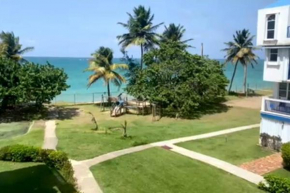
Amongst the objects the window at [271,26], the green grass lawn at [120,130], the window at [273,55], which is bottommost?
the green grass lawn at [120,130]

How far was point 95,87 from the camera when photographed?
212ft

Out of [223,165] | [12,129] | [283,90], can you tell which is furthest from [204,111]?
[12,129]

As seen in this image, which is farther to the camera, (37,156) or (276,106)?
(276,106)

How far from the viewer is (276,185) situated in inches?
466

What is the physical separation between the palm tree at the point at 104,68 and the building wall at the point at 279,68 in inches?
713

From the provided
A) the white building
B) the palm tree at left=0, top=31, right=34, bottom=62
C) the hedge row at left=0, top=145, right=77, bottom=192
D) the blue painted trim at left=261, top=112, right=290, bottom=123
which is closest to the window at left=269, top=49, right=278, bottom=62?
the white building

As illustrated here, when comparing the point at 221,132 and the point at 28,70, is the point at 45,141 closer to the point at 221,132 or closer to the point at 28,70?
the point at 28,70

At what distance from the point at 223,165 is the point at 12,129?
15784mm

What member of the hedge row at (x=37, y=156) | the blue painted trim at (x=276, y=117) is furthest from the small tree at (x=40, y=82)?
the blue painted trim at (x=276, y=117)

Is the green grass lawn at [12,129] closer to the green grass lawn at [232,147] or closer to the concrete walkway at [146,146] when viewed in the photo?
the concrete walkway at [146,146]

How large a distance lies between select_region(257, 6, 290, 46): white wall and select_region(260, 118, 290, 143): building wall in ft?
14.7

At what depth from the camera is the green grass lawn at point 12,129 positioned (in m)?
21.0

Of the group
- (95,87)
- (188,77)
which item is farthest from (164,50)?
(95,87)

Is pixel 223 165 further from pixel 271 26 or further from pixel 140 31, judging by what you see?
pixel 140 31
